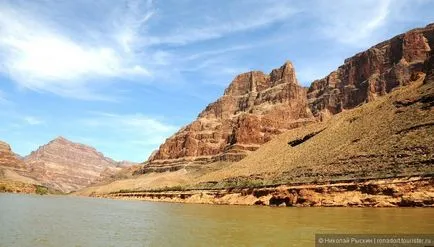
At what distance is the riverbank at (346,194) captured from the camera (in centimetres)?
5169

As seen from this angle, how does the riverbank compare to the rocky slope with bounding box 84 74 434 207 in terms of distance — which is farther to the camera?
the rocky slope with bounding box 84 74 434 207

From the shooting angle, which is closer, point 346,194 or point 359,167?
point 346,194

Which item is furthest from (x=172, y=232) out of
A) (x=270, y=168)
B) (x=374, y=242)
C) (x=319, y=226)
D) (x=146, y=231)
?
(x=270, y=168)

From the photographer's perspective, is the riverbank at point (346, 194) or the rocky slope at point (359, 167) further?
A: the rocky slope at point (359, 167)

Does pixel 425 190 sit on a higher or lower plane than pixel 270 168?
lower

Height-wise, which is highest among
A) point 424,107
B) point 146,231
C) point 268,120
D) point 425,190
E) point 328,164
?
point 268,120

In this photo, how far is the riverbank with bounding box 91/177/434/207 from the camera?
5169 centimetres

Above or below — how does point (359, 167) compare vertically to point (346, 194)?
above

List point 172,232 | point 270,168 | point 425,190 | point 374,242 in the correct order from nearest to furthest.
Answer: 1. point 374,242
2. point 172,232
3. point 425,190
4. point 270,168

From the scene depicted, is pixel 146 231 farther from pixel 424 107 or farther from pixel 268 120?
pixel 268 120

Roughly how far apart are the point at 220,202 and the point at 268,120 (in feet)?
364

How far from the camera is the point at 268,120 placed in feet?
648

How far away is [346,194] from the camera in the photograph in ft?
199

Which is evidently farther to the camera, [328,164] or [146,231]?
[328,164]
